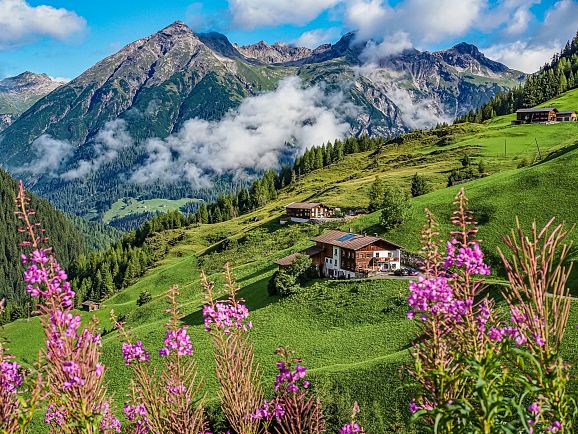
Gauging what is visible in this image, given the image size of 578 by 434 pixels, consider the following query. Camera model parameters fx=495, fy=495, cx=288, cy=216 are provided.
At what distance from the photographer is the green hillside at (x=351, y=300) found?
138ft

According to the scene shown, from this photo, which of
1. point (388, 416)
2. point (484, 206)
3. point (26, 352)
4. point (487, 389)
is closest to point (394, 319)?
point (388, 416)

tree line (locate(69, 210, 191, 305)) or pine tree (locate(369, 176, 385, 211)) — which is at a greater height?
pine tree (locate(369, 176, 385, 211))

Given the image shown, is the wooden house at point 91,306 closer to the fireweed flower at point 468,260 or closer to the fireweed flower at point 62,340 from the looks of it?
the fireweed flower at point 62,340

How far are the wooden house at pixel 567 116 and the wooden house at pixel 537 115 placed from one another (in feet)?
7.08

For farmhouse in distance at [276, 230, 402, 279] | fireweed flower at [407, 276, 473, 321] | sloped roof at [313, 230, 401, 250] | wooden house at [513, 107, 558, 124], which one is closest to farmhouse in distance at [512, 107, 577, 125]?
wooden house at [513, 107, 558, 124]

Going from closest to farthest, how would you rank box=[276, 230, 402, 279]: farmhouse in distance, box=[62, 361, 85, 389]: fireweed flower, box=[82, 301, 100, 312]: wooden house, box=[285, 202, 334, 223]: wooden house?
box=[62, 361, 85, 389]: fireweed flower, box=[276, 230, 402, 279]: farmhouse in distance, box=[285, 202, 334, 223]: wooden house, box=[82, 301, 100, 312]: wooden house

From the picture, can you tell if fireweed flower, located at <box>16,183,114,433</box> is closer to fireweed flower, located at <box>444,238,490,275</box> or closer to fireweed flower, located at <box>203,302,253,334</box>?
fireweed flower, located at <box>203,302,253,334</box>

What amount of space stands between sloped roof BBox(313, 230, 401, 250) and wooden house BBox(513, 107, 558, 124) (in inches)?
5304

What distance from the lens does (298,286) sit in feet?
244

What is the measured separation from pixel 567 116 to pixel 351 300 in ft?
521

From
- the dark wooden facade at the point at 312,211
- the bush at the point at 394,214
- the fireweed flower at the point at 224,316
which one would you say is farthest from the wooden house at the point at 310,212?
the fireweed flower at the point at 224,316

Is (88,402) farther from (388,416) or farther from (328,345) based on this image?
(328,345)

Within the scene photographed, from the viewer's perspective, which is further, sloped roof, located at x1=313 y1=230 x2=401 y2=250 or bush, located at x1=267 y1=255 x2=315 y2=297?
sloped roof, located at x1=313 y1=230 x2=401 y2=250

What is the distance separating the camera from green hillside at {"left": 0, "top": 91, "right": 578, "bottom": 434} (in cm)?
4197
